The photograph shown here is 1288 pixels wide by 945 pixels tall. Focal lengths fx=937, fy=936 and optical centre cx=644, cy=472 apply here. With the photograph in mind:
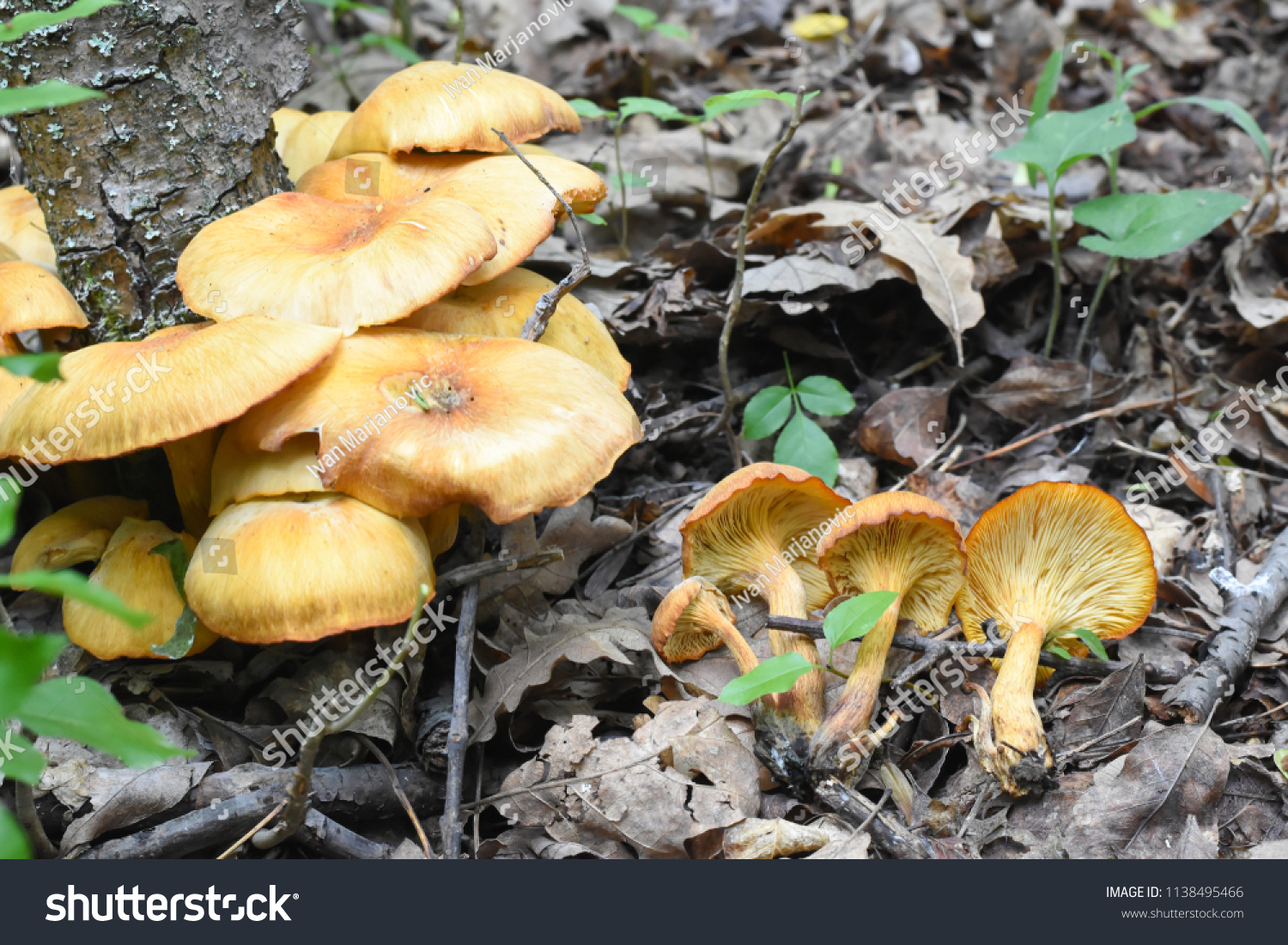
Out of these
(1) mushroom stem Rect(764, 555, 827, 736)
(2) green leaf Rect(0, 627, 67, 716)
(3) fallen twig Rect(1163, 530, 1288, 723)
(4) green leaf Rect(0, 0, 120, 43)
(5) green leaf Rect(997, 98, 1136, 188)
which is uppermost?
(4) green leaf Rect(0, 0, 120, 43)

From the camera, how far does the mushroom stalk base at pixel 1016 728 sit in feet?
8.45

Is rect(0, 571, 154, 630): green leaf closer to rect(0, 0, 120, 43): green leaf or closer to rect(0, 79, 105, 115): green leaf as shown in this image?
rect(0, 79, 105, 115): green leaf

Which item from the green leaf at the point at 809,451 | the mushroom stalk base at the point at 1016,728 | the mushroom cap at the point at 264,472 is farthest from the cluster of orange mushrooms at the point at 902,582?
the mushroom cap at the point at 264,472

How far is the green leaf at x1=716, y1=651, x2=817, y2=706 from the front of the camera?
2.39m

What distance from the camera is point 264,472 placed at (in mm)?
2586

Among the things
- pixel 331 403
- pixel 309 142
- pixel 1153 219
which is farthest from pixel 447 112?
pixel 1153 219

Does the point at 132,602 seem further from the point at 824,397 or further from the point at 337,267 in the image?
the point at 824,397

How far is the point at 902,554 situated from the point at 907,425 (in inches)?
47.1

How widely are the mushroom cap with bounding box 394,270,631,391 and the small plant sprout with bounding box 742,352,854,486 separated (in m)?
0.68

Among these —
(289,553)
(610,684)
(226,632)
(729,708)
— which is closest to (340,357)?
(289,553)

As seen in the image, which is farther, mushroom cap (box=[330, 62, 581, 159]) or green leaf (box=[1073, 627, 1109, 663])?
mushroom cap (box=[330, 62, 581, 159])

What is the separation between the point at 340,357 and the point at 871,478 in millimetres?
2156

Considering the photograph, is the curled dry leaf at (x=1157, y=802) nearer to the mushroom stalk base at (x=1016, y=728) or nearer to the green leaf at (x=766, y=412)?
the mushroom stalk base at (x=1016, y=728)

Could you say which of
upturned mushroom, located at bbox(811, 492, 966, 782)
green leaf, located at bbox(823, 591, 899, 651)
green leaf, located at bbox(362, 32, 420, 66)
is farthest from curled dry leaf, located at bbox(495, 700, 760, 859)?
green leaf, located at bbox(362, 32, 420, 66)
